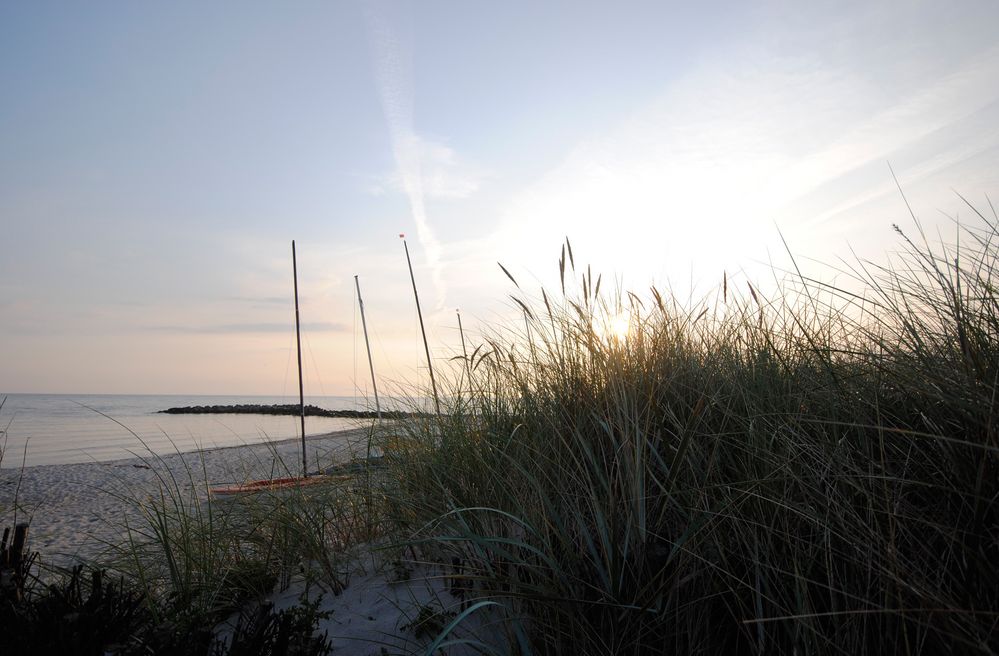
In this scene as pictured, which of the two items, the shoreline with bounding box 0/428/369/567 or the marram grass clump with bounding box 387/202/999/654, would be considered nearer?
the marram grass clump with bounding box 387/202/999/654

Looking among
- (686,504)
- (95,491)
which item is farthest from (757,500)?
(95,491)

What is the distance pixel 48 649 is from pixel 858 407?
9.27 ft

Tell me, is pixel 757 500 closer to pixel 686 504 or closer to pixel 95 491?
pixel 686 504

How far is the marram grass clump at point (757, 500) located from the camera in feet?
4.33

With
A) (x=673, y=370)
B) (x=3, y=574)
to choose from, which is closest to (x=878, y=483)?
(x=673, y=370)

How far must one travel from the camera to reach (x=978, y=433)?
132 centimetres

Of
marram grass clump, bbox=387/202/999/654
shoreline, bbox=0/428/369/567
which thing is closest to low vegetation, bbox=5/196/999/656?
marram grass clump, bbox=387/202/999/654

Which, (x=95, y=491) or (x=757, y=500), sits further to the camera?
(x=95, y=491)

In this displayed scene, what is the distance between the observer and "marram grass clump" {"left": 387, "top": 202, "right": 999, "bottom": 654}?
1.32 meters

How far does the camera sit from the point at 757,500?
1.70 meters

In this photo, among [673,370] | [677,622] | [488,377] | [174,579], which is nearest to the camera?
[677,622]

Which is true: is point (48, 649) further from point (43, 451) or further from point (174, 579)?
point (43, 451)

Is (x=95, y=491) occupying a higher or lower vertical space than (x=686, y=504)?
lower

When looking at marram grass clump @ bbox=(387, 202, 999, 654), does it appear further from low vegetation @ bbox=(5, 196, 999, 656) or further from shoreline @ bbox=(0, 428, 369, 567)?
shoreline @ bbox=(0, 428, 369, 567)
